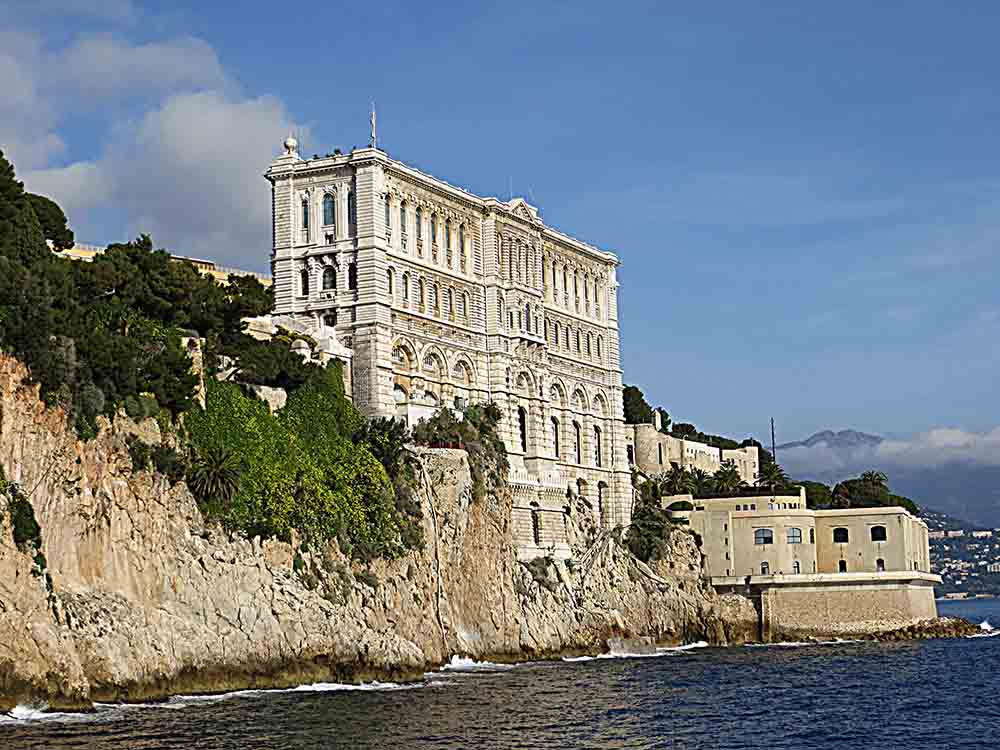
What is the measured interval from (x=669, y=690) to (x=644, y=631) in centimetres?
2730

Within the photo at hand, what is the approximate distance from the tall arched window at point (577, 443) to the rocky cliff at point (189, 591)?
57.2 feet

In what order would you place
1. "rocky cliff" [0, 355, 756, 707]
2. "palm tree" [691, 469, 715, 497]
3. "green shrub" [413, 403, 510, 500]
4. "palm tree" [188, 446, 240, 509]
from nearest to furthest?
1. "rocky cliff" [0, 355, 756, 707]
2. "palm tree" [188, 446, 240, 509]
3. "green shrub" [413, 403, 510, 500]
4. "palm tree" [691, 469, 715, 497]

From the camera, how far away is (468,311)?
87750mm

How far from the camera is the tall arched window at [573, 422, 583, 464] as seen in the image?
322 feet

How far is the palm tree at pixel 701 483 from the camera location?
362 ft

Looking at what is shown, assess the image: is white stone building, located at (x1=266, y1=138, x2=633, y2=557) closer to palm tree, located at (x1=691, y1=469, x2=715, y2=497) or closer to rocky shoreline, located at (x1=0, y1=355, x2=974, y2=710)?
rocky shoreline, located at (x1=0, y1=355, x2=974, y2=710)

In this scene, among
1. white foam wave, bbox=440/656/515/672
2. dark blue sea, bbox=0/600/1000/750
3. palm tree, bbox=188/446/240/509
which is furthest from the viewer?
white foam wave, bbox=440/656/515/672

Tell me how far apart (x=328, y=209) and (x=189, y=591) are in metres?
28.7

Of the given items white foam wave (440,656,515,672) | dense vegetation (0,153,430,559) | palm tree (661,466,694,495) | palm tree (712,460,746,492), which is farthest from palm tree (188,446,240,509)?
palm tree (712,460,746,492)

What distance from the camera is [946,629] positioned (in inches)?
4094

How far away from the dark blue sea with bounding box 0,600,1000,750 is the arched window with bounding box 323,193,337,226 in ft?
77.9

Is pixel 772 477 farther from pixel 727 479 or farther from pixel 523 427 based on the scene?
pixel 523 427

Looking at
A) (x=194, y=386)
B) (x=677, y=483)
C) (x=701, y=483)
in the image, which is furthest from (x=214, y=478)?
(x=701, y=483)

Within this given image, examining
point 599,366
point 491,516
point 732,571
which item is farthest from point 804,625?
point 491,516
